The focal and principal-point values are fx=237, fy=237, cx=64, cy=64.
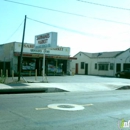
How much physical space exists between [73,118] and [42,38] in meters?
18.0

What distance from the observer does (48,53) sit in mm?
36781

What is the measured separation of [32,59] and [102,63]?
61.2ft

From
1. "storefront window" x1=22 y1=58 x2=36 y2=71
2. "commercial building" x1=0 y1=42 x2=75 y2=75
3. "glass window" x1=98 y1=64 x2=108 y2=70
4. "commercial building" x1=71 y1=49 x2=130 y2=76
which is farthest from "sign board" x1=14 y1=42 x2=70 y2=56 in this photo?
"glass window" x1=98 y1=64 x2=108 y2=70

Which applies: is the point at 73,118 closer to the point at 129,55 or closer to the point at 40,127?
the point at 40,127

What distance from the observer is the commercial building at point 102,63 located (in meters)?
46.3

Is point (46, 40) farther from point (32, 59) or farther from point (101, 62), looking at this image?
point (101, 62)

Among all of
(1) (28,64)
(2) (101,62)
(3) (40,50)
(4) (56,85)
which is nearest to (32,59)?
(1) (28,64)

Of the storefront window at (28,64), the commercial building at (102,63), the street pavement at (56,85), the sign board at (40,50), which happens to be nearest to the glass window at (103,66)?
the commercial building at (102,63)

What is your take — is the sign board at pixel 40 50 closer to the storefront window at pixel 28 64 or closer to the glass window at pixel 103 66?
the storefront window at pixel 28 64

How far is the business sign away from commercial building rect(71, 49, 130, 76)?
20.6 m

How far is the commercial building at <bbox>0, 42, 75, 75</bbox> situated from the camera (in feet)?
109

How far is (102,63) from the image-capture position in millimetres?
49062

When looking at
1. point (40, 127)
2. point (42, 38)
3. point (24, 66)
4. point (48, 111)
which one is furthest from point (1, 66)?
point (40, 127)

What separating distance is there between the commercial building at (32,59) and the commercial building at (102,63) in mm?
7368
